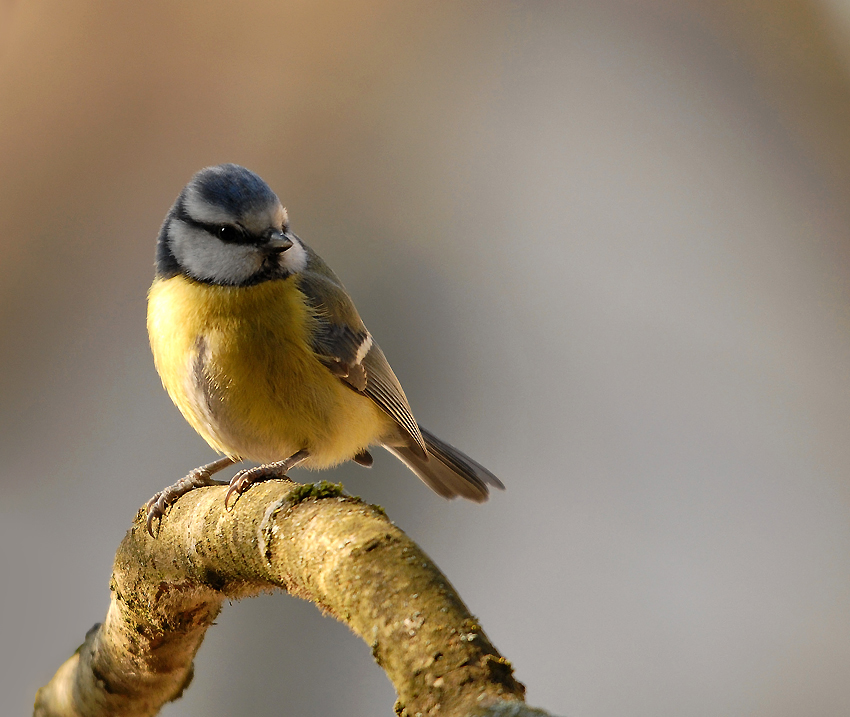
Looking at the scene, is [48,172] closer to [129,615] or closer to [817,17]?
[129,615]

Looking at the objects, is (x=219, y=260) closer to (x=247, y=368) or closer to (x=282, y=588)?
(x=247, y=368)

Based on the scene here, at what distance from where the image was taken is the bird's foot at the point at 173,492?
108 centimetres

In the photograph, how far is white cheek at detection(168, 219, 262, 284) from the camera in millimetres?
1360

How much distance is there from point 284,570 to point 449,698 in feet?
1.00

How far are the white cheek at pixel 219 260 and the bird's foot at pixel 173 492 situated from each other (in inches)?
13.2

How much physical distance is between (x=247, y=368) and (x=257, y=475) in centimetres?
25

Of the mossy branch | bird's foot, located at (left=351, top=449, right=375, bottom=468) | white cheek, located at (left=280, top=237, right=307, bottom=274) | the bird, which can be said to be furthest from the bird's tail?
the mossy branch

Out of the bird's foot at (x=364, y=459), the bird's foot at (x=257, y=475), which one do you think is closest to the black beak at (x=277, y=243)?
the bird's foot at (x=257, y=475)

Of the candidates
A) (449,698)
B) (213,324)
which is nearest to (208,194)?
(213,324)

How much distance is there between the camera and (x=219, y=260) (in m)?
1.36

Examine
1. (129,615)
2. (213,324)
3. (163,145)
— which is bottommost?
(129,615)

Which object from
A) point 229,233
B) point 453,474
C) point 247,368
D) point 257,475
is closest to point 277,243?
point 229,233

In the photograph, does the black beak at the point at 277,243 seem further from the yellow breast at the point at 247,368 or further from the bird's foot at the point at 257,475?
the bird's foot at the point at 257,475

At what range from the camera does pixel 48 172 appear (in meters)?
2.45
